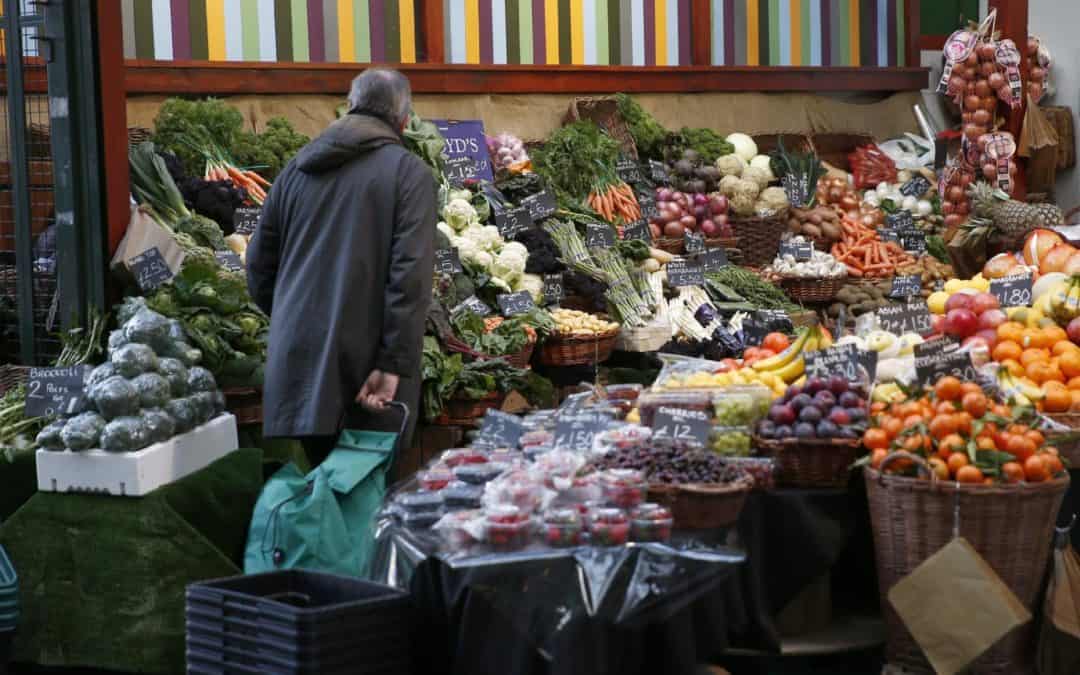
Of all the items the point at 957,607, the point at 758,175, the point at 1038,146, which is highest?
the point at 1038,146

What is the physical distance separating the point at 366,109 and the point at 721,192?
4513 millimetres

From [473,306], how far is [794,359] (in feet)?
7.23

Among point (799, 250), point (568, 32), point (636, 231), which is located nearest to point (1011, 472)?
point (636, 231)

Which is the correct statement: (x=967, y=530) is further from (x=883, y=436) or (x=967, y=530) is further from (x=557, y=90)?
(x=557, y=90)

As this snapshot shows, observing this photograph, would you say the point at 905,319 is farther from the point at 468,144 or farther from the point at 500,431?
the point at 468,144

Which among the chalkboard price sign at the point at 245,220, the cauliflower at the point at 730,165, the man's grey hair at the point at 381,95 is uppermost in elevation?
the man's grey hair at the point at 381,95

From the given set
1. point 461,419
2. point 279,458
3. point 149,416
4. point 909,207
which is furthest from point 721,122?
point 149,416

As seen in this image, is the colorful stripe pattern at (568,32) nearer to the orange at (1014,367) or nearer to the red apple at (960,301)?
the red apple at (960,301)

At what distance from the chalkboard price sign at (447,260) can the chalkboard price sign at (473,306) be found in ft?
0.52

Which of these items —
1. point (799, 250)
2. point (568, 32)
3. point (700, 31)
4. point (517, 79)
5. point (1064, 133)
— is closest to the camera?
point (799, 250)

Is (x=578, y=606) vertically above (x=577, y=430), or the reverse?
(x=577, y=430)

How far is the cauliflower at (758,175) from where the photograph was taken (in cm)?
940

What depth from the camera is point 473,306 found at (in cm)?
677

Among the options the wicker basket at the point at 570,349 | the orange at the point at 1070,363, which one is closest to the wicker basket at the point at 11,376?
the wicker basket at the point at 570,349
